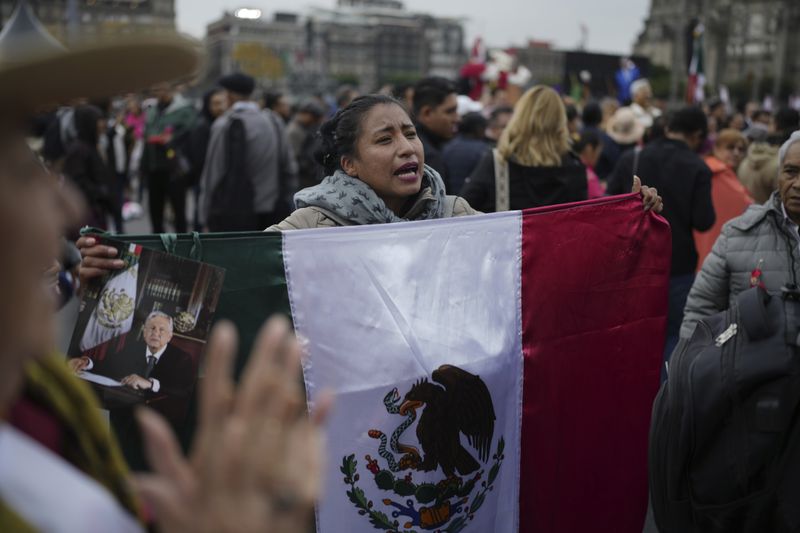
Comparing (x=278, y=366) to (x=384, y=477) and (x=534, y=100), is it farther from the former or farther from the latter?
(x=534, y=100)

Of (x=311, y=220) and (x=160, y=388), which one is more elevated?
(x=311, y=220)

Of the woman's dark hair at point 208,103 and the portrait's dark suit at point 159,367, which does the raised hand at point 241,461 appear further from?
the woman's dark hair at point 208,103

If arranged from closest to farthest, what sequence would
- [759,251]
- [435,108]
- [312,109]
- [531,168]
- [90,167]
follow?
[759,251], [531,168], [435,108], [90,167], [312,109]

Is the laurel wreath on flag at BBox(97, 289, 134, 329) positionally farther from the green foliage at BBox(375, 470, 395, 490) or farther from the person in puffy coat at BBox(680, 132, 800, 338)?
the person in puffy coat at BBox(680, 132, 800, 338)

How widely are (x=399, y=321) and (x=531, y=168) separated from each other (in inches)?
87.7

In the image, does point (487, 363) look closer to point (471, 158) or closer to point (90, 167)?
point (471, 158)

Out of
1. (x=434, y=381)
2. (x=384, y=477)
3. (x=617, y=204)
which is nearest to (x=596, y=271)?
(x=617, y=204)

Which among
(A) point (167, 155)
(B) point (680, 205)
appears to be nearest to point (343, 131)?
(B) point (680, 205)

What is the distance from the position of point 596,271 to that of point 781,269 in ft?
2.29

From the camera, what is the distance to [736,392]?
2320 mm

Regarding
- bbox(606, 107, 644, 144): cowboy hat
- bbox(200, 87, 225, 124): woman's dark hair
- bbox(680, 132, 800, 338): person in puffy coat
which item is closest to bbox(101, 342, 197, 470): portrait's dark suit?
bbox(680, 132, 800, 338): person in puffy coat

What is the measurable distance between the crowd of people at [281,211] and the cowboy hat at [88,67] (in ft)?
0.06


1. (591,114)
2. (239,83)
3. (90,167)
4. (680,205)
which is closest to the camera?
(680,205)

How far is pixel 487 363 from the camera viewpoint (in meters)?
2.86
